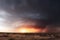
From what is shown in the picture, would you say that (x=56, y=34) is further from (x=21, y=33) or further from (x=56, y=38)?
(x=21, y=33)

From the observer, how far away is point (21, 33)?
10.2 metres

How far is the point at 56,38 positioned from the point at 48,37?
47cm

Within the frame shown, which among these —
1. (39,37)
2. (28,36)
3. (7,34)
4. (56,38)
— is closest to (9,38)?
(7,34)

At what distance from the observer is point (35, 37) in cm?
1013

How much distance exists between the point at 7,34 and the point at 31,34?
4.58 ft

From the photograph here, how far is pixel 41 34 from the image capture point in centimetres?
1018

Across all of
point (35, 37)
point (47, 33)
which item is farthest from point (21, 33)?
point (47, 33)

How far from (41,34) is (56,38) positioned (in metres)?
0.90

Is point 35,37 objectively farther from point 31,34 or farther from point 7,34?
point 7,34

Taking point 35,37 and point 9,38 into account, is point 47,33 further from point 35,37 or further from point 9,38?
point 9,38

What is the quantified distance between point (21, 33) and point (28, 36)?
0.44 metres

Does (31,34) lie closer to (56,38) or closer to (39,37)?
(39,37)

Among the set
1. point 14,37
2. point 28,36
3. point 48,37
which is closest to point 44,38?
point 48,37

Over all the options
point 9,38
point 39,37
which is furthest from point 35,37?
point 9,38
